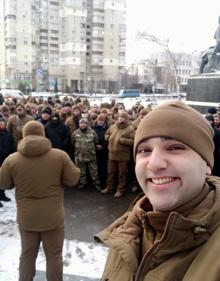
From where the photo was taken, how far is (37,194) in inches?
142

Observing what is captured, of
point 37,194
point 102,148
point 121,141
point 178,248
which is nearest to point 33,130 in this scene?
point 37,194

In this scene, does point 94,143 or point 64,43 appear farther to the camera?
point 64,43

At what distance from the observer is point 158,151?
1371 mm

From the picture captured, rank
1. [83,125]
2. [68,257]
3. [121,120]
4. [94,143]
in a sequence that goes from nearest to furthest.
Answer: [68,257]
[121,120]
[83,125]
[94,143]

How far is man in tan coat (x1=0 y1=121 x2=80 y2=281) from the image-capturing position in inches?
141

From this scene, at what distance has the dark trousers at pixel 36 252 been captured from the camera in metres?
3.62

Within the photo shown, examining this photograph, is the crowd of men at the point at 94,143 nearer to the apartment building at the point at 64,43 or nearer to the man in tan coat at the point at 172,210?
the man in tan coat at the point at 172,210

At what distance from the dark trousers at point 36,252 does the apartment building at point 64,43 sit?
71322mm

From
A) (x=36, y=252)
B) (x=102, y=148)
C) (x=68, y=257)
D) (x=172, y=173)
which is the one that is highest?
(x=172, y=173)

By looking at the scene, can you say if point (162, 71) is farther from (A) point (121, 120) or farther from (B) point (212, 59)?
(A) point (121, 120)

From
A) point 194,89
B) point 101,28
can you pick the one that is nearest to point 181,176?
point 194,89

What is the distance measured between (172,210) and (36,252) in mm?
2681

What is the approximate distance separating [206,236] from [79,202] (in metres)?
5.92

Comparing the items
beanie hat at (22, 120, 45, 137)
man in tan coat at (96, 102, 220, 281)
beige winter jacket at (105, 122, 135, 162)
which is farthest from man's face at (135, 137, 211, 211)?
beige winter jacket at (105, 122, 135, 162)
